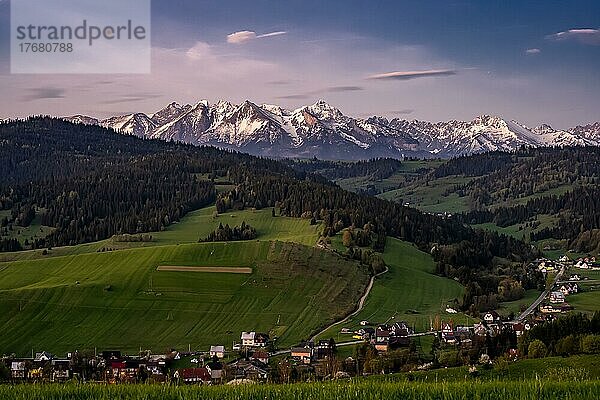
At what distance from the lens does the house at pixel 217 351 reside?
7931 centimetres

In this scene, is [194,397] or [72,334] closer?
[194,397]

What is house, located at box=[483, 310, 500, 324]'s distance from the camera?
99056mm

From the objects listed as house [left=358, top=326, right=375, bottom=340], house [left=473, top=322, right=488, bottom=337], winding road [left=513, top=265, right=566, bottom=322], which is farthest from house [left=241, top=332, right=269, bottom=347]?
winding road [left=513, top=265, right=566, bottom=322]

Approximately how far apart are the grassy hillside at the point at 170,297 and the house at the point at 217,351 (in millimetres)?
5524

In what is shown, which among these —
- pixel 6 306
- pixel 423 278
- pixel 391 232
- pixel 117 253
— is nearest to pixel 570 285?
pixel 423 278

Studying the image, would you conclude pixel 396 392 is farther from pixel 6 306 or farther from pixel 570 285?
pixel 570 285

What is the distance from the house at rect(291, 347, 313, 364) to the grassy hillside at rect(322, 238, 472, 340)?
1121cm

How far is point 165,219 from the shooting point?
619 feet

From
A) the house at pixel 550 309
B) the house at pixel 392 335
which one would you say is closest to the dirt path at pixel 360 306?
the house at pixel 392 335

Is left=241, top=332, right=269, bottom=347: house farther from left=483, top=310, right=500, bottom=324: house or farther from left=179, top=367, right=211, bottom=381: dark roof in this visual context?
left=483, top=310, right=500, bottom=324: house

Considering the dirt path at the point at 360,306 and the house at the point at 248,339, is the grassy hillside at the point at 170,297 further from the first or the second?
the house at the point at 248,339

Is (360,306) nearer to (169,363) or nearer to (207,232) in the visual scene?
(169,363)

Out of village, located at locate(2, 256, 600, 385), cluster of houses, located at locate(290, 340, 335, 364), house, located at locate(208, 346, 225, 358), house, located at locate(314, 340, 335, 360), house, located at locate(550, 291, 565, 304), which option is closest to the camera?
village, located at locate(2, 256, 600, 385)

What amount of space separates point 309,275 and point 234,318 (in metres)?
22.2
